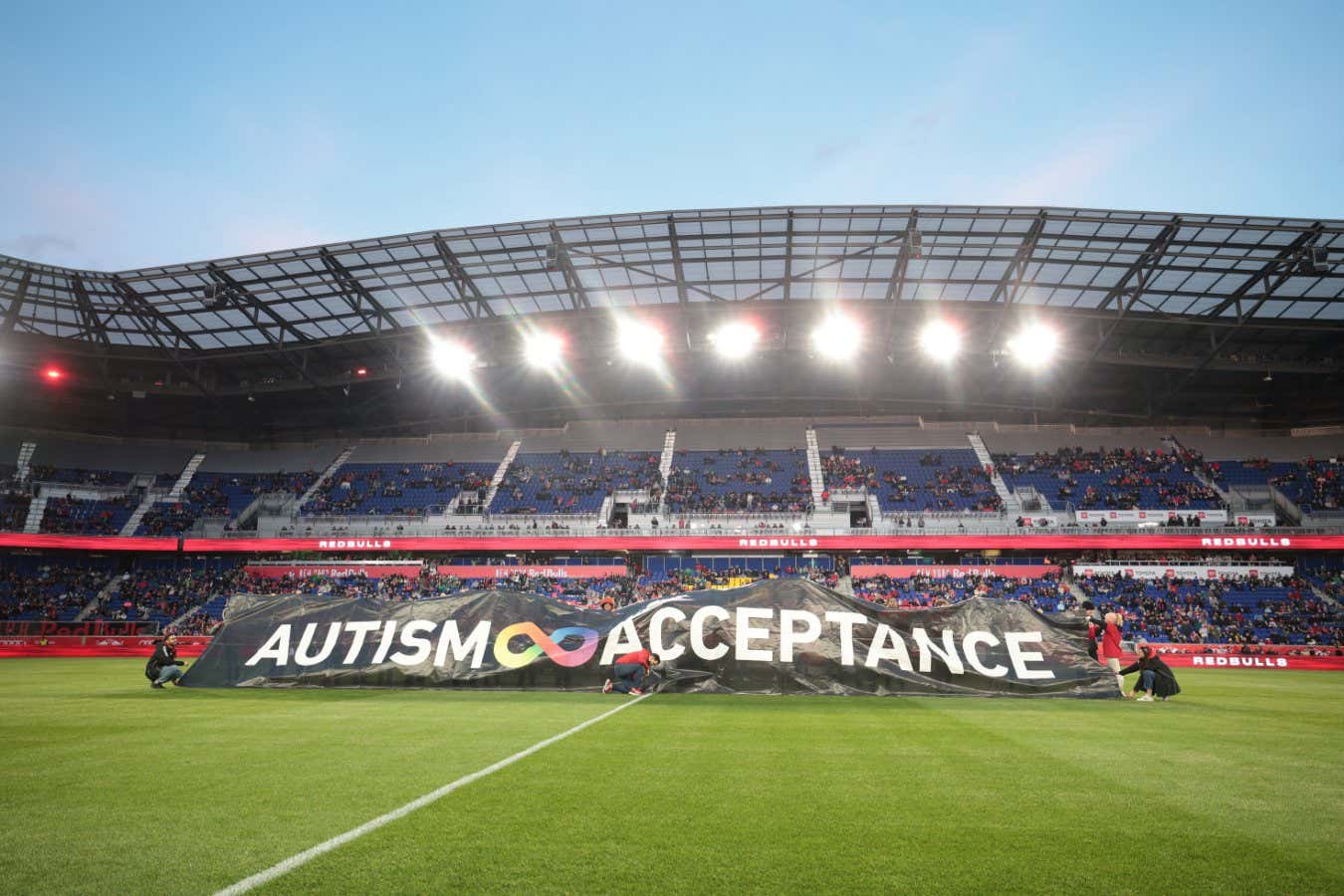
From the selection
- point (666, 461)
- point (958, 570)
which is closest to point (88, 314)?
point (666, 461)

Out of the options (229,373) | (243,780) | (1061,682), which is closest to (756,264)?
(1061,682)

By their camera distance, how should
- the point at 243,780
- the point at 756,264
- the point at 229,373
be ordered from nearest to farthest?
the point at 243,780, the point at 756,264, the point at 229,373

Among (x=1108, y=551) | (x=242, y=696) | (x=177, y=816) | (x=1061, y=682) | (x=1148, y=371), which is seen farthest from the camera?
(x=1148, y=371)

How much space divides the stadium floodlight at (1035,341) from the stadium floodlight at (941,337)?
2.60 meters

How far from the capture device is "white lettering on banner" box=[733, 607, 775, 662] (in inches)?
543

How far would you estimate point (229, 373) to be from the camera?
4247 centimetres

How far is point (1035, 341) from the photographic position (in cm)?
3328

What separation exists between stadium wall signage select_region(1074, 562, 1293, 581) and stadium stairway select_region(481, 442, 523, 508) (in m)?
32.0

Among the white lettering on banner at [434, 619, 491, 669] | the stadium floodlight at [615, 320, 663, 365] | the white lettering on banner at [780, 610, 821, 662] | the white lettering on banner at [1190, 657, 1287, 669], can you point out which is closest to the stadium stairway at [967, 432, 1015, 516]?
the white lettering on banner at [1190, 657, 1287, 669]

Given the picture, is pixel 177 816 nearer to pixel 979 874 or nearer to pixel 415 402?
pixel 979 874

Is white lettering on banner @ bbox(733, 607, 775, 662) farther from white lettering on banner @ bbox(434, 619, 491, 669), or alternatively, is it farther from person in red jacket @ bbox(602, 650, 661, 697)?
white lettering on banner @ bbox(434, 619, 491, 669)

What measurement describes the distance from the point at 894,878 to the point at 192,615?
137ft

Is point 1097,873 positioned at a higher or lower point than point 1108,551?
lower

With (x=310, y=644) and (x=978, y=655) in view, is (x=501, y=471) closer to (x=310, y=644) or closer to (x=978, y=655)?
(x=310, y=644)
